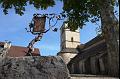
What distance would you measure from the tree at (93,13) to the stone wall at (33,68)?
313 inches

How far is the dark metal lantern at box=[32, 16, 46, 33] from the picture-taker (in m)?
10.4

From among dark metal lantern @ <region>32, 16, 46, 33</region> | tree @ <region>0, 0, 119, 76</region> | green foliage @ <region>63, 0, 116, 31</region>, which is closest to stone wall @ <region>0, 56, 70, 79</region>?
dark metal lantern @ <region>32, 16, 46, 33</region>

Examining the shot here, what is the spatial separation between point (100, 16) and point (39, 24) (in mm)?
9911

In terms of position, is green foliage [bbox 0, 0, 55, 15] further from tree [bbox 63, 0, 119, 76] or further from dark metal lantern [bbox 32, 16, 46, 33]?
dark metal lantern [bbox 32, 16, 46, 33]

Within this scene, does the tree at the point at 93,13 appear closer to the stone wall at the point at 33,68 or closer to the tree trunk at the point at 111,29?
the tree trunk at the point at 111,29

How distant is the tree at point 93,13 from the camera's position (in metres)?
17.6

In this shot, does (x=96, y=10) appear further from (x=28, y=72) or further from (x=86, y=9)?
(x=28, y=72)

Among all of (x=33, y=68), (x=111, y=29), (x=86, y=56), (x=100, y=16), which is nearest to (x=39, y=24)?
(x=33, y=68)

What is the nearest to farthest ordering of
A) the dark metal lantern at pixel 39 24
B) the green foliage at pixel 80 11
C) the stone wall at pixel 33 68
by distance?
the stone wall at pixel 33 68
the dark metal lantern at pixel 39 24
the green foliage at pixel 80 11

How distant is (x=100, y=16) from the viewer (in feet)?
64.1

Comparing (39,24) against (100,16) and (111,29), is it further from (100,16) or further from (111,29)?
(100,16)

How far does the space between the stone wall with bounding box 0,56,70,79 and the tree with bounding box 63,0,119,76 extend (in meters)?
8.24

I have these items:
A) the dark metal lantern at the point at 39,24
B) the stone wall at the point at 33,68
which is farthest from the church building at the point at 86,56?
the dark metal lantern at the point at 39,24

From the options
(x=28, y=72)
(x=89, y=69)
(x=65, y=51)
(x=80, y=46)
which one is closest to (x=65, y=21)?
(x=28, y=72)
